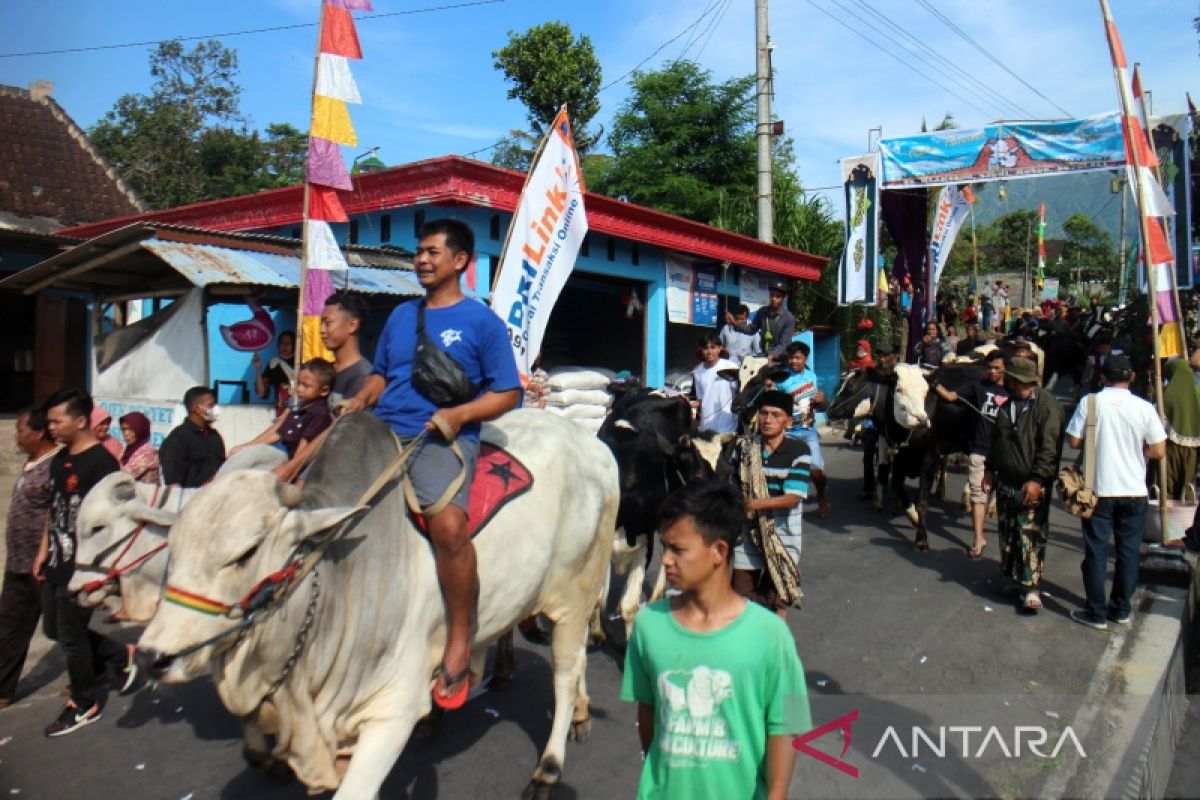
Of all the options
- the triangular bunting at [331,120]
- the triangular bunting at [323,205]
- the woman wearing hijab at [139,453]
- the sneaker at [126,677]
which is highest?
the triangular bunting at [331,120]

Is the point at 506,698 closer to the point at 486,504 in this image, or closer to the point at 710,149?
the point at 486,504

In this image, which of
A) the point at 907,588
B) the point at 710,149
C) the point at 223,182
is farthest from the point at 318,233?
the point at 223,182

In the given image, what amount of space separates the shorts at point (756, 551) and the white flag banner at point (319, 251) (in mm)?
4115

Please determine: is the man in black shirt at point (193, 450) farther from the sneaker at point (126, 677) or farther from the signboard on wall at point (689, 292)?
the signboard on wall at point (689, 292)

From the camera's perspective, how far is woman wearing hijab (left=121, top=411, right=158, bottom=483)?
17.7 ft

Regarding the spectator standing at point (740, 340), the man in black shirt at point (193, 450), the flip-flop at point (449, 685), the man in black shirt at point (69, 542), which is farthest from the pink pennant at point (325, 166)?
the spectator standing at point (740, 340)

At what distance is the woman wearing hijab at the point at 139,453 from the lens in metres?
5.41

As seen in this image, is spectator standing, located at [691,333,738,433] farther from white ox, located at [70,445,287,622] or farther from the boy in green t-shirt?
the boy in green t-shirt

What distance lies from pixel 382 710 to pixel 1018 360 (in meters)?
5.52

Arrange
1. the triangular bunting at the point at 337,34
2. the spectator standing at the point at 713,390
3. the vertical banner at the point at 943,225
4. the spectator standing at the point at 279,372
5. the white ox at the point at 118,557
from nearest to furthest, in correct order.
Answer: the white ox at the point at 118,557 → the triangular bunting at the point at 337,34 → the spectator standing at the point at 713,390 → the spectator standing at the point at 279,372 → the vertical banner at the point at 943,225

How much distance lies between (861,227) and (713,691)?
12.2 metres

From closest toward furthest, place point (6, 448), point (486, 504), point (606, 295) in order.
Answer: point (486, 504), point (6, 448), point (606, 295)

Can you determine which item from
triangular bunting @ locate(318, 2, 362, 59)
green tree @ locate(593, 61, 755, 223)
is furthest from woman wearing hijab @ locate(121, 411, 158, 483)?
green tree @ locate(593, 61, 755, 223)

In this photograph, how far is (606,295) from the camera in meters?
15.2
